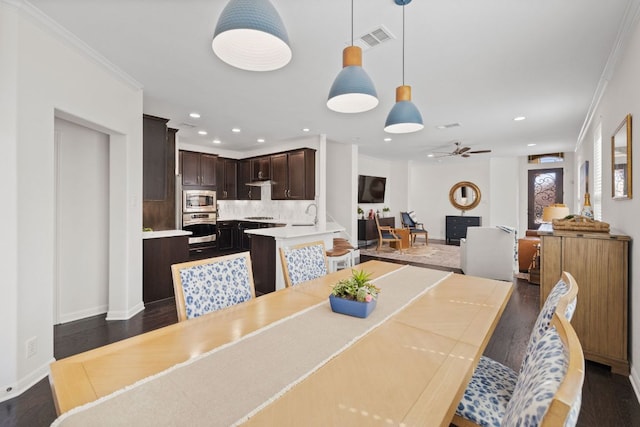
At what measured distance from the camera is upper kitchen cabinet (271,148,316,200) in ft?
19.4

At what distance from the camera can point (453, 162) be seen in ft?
31.1

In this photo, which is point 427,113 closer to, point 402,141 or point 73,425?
point 402,141

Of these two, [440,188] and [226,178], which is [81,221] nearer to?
[226,178]

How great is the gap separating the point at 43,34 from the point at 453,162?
969 centimetres

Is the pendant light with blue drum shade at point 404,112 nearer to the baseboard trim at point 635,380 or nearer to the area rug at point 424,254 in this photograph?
the baseboard trim at point 635,380

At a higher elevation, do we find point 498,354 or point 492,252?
point 492,252

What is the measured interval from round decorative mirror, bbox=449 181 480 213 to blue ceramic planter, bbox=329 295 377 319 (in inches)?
358

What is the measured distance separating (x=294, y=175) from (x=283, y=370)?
5.29 meters

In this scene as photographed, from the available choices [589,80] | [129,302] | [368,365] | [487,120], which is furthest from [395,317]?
[487,120]

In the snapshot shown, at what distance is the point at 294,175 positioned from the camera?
6086mm

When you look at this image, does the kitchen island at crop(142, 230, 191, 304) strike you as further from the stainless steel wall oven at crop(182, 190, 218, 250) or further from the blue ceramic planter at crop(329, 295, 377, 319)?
the blue ceramic planter at crop(329, 295, 377, 319)

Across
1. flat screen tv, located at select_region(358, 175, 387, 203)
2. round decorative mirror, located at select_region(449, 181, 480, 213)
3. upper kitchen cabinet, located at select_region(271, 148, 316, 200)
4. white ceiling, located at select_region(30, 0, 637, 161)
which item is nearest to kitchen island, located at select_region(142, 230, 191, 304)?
white ceiling, located at select_region(30, 0, 637, 161)

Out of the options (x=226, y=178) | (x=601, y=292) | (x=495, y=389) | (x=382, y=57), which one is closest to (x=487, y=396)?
(x=495, y=389)

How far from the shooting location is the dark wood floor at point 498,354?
1.81m
